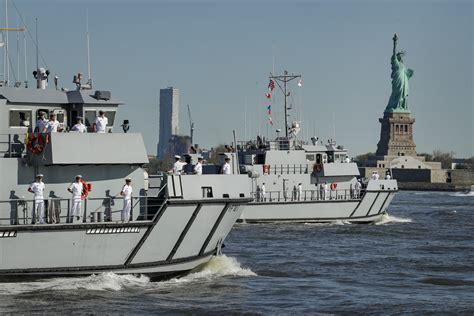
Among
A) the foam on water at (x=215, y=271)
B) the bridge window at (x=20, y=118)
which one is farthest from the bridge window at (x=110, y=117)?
the foam on water at (x=215, y=271)

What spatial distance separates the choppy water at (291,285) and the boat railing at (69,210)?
1469 mm

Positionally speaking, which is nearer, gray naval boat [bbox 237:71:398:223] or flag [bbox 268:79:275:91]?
gray naval boat [bbox 237:71:398:223]

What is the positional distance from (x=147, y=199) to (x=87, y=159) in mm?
2106

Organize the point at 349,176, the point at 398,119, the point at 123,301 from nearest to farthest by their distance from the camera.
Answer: the point at 123,301, the point at 349,176, the point at 398,119

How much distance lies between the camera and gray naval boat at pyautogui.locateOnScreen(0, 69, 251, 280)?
24561 mm

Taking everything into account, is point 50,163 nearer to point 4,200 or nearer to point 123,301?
point 4,200

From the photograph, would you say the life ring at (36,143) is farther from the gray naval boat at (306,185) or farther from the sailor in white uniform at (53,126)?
the gray naval boat at (306,185)

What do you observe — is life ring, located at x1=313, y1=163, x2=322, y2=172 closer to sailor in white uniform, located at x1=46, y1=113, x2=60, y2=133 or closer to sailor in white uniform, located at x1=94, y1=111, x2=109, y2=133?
sailor in white uniform, located at x1=94, y1=111, x2=109, y2=133

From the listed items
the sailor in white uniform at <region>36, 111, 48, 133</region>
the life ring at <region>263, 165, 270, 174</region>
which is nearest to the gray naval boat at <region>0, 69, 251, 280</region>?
the sailor in white uniform at <region>36, 111, 48, 133</region>

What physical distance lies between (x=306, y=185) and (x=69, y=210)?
29.4 metres

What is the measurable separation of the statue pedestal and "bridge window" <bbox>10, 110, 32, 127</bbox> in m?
132

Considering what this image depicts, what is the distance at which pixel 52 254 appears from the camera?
24516mm

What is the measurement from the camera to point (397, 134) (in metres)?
157

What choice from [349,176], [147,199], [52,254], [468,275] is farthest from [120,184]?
[349,176]
